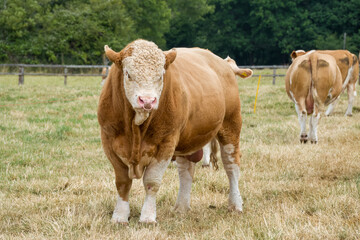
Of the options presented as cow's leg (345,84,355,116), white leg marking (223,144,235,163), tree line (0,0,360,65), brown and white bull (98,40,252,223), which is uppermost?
brown and white bull (98,40,252,223)

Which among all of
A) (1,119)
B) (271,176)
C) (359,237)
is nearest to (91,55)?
(1,119)

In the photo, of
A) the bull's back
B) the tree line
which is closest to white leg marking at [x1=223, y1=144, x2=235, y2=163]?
the bull's back

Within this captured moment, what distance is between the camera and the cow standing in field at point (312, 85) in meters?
8.47

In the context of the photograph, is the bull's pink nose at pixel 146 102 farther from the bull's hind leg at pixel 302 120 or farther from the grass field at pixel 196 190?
the bull's hind leg at pixel 302 120

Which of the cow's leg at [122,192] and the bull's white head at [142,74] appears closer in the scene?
the bull's white head at [142,74]

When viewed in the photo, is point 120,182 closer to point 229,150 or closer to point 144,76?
point 144,76

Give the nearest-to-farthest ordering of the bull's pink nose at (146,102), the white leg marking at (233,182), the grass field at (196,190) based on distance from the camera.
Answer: the bull's pink nose at (146,102) < the grass field at (196,190) < the white leg marking at (233,182)

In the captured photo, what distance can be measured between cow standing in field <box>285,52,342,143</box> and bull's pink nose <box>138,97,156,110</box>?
18.9ft

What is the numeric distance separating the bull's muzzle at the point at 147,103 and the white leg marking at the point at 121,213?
1.09 m

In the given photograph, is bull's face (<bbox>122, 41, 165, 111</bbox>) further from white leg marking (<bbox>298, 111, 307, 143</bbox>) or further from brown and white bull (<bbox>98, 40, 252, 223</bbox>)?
white leg marking (<bbox>298, 111, 307, 143</bbox>)

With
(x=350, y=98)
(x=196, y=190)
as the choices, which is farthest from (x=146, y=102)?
(x=350, y=98)

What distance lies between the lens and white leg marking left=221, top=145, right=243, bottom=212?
4445 millimetres

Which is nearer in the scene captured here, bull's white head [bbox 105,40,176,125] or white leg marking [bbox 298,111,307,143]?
bull's white head [bbox 105,40,176,125]

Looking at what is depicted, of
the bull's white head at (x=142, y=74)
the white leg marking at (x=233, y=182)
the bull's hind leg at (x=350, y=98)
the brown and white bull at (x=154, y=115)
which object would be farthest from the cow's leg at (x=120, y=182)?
the bull's hind leg at (x=350, y=98)
